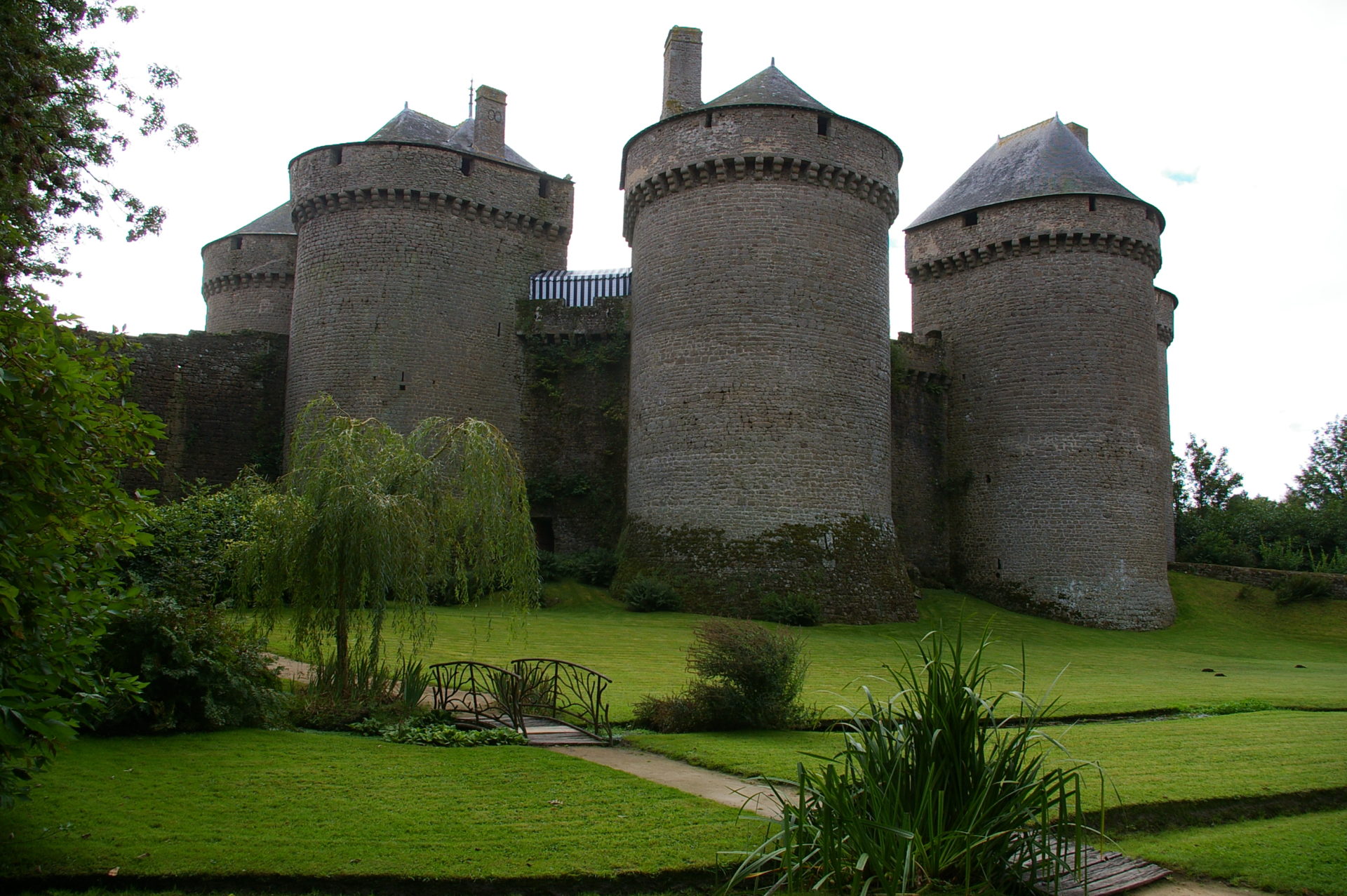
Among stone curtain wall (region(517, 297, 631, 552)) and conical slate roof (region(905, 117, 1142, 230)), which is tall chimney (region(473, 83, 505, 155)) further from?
conical slate roof (region(905, 117, 1142, 230))

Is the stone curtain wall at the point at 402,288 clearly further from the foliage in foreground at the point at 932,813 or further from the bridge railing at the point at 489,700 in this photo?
the foliage in foreground at the point at 932,813

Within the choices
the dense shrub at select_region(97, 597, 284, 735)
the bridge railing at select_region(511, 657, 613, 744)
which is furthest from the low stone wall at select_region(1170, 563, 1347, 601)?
the dense shrub at select_region(97, 597, 284, 735)

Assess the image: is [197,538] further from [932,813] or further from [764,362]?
[932,813]

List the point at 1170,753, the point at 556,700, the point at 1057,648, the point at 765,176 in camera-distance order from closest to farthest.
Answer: the point at 1170,753, the point at 556,700, the point at 1057,648, the point at 765,176

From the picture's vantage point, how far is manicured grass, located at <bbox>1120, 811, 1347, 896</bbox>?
19.9 ft

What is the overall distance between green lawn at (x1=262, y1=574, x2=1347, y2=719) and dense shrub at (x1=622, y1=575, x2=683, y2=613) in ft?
0.86

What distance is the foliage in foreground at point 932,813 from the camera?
545 centimetres

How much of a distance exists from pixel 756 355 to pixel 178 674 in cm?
1614

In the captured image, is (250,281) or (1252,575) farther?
(250,281)

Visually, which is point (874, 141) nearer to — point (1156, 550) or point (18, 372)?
point (1156, 550)

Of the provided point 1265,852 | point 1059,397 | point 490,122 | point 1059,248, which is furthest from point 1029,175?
point 1265,852

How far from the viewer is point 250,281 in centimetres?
3269

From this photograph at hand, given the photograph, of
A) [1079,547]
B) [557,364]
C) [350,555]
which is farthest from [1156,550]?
[350,555]

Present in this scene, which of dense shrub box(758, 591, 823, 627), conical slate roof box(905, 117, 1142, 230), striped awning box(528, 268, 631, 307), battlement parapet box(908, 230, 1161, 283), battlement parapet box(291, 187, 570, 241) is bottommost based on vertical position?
A: dense shrub box(758, 591, 823, 627)
